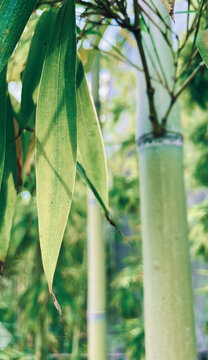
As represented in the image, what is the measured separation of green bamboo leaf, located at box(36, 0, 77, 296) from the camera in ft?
1.57

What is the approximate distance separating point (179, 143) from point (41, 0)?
32 centimetres

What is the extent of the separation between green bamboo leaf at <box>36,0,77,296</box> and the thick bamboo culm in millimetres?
819

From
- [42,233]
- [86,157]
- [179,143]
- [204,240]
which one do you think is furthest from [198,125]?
[42,233]

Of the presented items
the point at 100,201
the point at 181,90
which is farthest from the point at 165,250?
the point at 181,90

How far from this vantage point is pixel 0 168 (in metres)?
0.53

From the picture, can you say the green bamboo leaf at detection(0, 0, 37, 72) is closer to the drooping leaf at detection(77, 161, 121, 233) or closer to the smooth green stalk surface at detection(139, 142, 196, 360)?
the drooping leaf at detection(77, 161, 121, 233)

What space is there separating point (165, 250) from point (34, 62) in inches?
13.7

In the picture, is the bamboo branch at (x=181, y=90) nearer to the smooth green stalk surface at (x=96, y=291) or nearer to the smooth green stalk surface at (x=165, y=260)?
the smooth green stalk surface at (x=165, y=260)

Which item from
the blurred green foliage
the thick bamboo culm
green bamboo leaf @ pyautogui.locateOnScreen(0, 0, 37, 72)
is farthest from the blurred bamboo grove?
A: the blurred green foliage

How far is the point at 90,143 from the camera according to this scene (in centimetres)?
59

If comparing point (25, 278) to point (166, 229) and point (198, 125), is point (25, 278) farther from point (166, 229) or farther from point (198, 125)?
point (166, 229)

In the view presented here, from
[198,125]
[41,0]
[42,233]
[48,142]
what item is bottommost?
[42,233]

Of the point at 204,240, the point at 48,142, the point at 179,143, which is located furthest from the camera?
the point at 204,240

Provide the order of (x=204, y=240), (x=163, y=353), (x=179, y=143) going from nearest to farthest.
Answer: (x=163, y=353) → (x=179, y=143) → (x=204, y=240)
